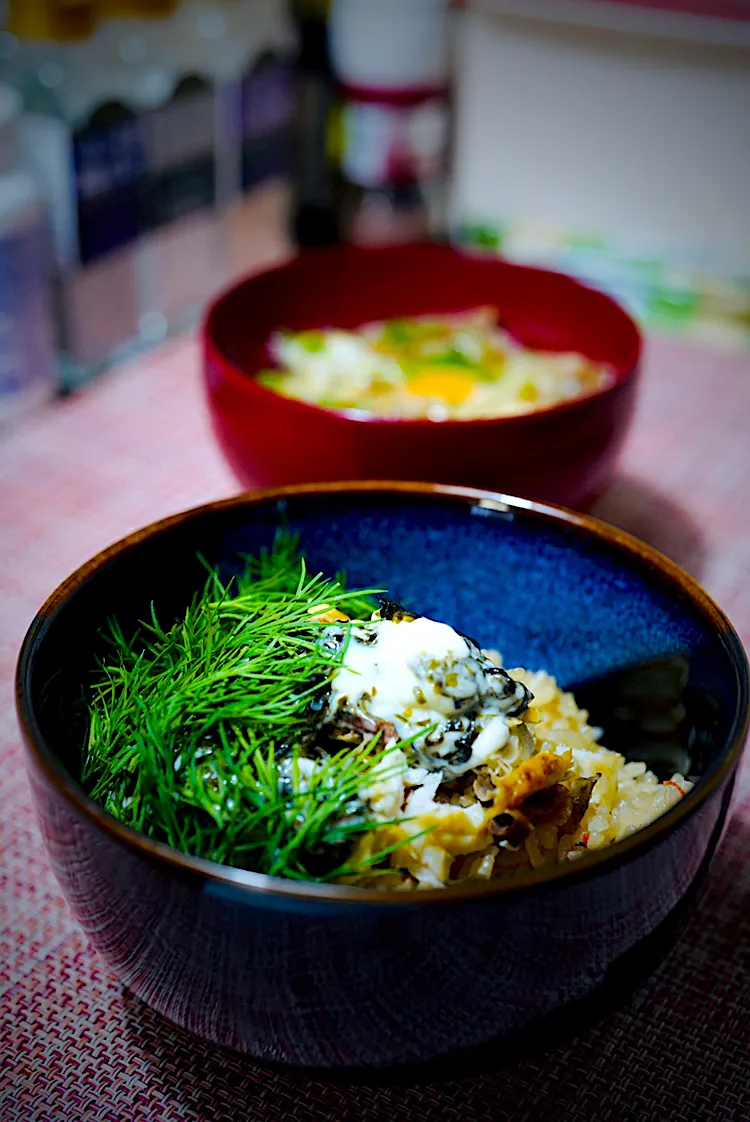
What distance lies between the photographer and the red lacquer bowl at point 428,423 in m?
0.92

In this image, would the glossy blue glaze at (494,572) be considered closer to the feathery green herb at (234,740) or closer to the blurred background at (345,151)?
the feathery green herb at (234,740)

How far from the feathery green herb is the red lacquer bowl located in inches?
9.1

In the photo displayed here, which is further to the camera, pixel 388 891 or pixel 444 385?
pixel 444 385

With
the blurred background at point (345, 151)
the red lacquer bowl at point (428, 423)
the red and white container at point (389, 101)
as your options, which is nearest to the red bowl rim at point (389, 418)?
the red lacquer bowl at point (428, 423)

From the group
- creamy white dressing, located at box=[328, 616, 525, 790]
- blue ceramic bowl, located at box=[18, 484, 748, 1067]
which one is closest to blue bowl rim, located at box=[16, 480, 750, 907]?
blue ceramic bowl, located at box=[18, 484, 748, 1067]

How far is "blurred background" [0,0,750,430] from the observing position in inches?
51.1

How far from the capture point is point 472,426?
91cm

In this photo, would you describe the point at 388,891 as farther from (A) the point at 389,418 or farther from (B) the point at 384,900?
(A) the point at 389,418

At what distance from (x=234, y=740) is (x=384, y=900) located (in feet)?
0.55

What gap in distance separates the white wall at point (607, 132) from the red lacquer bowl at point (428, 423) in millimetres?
519

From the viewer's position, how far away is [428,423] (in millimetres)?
908

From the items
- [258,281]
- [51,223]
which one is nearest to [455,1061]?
[258,281]

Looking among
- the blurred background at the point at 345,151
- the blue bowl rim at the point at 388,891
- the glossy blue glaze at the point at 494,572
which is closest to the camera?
the blue bowl rim at the point at 388,891

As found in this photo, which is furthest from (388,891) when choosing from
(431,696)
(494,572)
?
(494,572)
